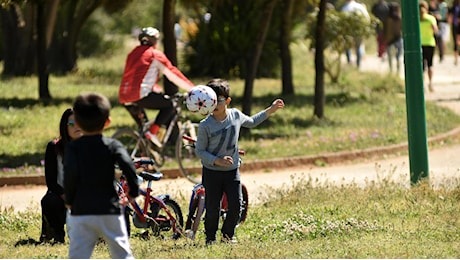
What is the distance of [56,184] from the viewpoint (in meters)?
9.67

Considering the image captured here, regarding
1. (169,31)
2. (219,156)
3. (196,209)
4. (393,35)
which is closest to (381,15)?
(393,35)

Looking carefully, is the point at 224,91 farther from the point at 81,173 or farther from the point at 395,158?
the point at 395,158

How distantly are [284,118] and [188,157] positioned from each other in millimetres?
4052

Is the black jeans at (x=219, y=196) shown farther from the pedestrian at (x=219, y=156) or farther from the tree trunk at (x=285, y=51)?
the tree trunk at (x=285, y=51)

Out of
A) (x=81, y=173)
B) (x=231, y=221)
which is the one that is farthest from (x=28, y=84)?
(x=81, y=173)

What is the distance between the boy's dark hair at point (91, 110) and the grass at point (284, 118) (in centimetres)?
772

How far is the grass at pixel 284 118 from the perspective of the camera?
16375 mm

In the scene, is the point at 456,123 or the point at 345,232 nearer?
the point at 345,232

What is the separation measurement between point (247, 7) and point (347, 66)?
4583 millimetres

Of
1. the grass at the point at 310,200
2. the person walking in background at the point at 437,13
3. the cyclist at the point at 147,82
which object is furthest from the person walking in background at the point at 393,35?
the cyclist at the point at 147,82

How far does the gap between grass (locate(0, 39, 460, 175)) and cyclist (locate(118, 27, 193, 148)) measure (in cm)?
81

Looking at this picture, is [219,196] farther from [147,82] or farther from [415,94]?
[147,82]

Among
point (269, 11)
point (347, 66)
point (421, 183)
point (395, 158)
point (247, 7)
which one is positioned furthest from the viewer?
point (347, 66)

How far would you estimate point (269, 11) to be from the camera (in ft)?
58.7
